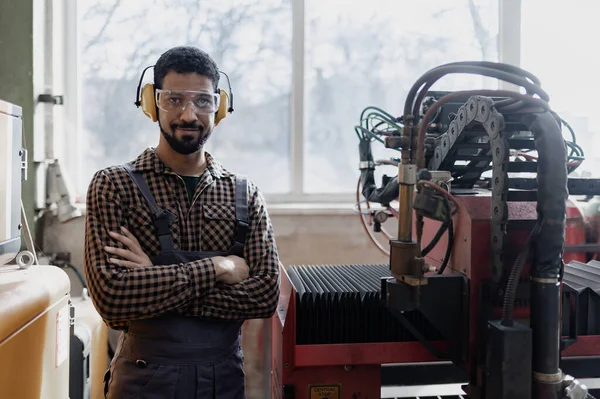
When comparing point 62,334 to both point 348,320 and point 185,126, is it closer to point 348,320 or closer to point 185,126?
point 185,126

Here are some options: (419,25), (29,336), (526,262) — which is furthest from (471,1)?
(29,336)

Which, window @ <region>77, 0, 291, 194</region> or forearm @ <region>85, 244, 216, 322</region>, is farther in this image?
window @ <region>77, 0, 291, 194</region>

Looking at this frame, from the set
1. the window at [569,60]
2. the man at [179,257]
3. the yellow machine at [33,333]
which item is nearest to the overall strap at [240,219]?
the man at [179,257]

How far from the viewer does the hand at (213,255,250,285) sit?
1342 millimetres

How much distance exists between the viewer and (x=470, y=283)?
3.59 ft

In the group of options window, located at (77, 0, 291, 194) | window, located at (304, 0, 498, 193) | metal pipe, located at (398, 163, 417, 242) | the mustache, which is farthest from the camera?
window, located at (304, 0, 498, 193)

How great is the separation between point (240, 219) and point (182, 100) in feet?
1.23

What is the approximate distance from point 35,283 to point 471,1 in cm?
274

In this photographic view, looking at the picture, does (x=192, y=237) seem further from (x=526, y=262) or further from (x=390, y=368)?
(x=526, y=262)

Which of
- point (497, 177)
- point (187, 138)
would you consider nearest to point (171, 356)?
point (187, 138)

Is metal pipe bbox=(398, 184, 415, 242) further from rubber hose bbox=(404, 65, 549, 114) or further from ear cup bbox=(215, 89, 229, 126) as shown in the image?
ear cup bbox=(215, 89, 229, 126)

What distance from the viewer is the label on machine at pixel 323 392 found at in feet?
4.26

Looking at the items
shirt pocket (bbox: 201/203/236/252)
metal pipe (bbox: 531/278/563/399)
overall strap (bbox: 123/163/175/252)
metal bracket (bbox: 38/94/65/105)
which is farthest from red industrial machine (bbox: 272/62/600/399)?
metal bracket (bbox: 38/94/65/105)

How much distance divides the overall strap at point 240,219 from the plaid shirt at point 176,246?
0.6 inches
